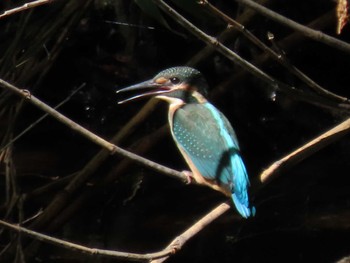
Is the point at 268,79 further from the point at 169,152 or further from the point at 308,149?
the point at 169,152

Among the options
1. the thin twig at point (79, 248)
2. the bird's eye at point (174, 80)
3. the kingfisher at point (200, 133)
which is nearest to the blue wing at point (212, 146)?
the kingfisher at point (200, 133)

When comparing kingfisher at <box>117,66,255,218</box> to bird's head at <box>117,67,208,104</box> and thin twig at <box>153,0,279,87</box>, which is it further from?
thin twig at <box>153,0,279,87</box>

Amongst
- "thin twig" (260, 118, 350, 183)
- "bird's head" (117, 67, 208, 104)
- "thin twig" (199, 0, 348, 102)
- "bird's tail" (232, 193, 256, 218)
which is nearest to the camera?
"thin twig" (199, 0, 348, 102)

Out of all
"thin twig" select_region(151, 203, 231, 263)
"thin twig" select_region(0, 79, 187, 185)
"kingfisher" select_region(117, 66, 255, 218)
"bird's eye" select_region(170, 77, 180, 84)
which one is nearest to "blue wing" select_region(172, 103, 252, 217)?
"kingfisher" select_region(117, 66, 255, 218)

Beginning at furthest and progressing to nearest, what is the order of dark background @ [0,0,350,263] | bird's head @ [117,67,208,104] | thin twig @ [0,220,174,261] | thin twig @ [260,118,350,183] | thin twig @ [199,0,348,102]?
1. dark background @ [0,0,350,263]
2. bird's head @ [117,67,208,104]
3. thin twig @ [260,118,350,183]
4. thin twig @ [199,0,348,102]
5. thin twig @ [0,220,174,261]

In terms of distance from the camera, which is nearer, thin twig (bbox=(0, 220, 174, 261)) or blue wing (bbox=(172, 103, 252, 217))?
thin twig (bbox=(0, 220, 174, 261))

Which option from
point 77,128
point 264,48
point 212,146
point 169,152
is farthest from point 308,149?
point 169,152

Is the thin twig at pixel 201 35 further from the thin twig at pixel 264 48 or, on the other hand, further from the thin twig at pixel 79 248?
the thin twig at pixel 79 248

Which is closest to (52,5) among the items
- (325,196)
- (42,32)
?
(42,32)

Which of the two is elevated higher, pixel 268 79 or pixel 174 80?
pixel 268 79
